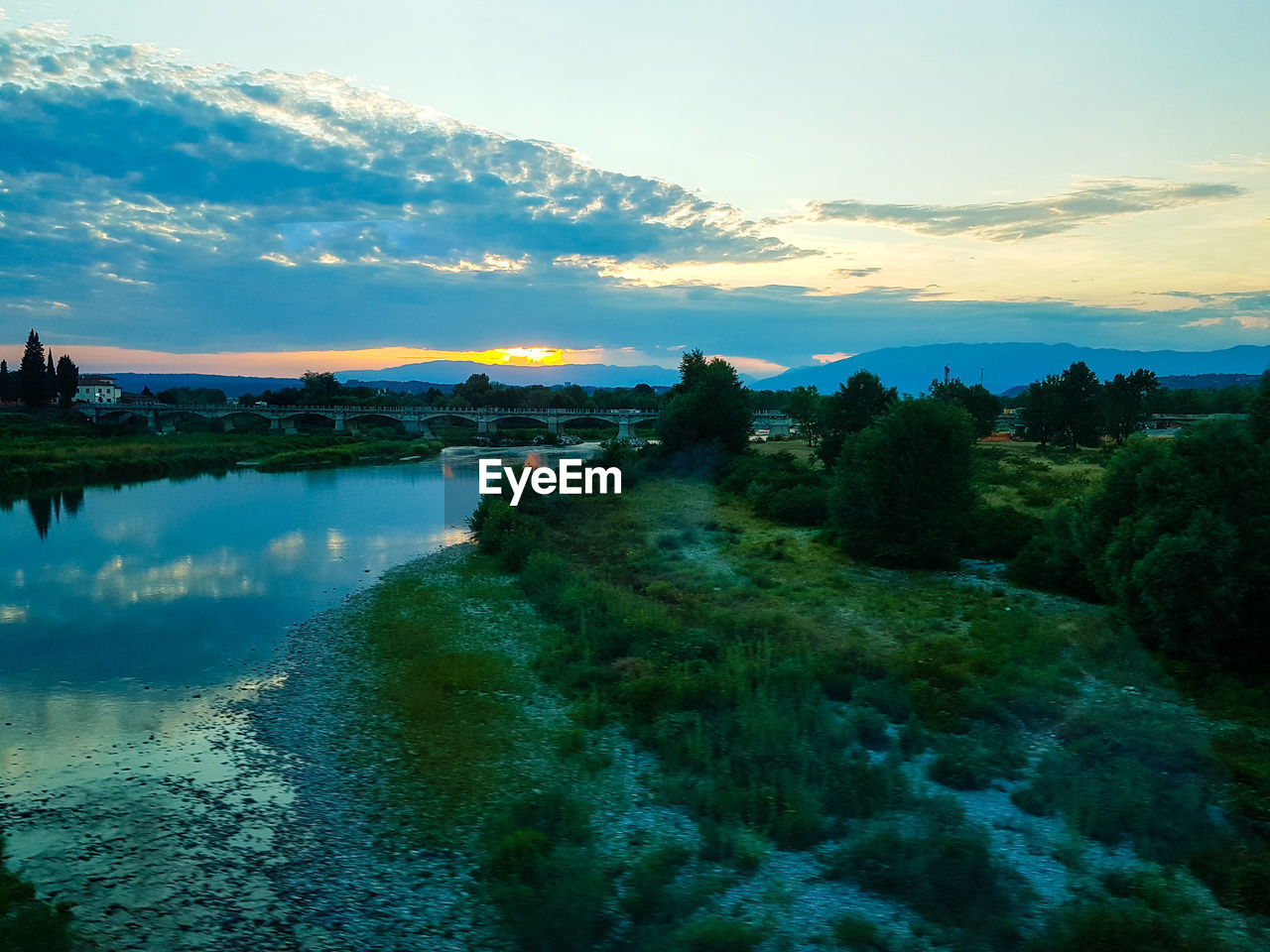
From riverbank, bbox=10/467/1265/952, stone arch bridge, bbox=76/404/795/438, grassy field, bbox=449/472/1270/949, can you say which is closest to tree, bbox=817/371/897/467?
grassy field, bbox=449/472/1270/949

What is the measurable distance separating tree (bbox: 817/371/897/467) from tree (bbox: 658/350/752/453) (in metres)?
11.9

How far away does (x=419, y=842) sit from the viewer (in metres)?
9.99

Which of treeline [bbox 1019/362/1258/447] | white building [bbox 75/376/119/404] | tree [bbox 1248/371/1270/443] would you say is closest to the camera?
tree [bbox 1248/371/1270/443]

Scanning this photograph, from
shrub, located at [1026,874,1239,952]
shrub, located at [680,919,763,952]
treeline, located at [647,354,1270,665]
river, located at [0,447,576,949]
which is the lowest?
river, located at [0,447,576,949]

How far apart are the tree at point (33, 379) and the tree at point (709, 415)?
7505cm

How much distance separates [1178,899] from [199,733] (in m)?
13.5

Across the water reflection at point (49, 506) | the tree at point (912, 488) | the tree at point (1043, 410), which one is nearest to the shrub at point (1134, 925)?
the tree at point (912, 488)

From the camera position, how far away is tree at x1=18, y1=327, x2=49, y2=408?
91562 millimetres

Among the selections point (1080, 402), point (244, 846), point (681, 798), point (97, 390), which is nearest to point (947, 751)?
point (681, 798)

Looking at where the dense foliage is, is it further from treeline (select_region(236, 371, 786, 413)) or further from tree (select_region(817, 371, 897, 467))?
treeline (select_region(236, 371, 786, 413))

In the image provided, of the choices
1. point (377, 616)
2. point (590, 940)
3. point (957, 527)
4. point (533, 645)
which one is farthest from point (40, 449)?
point (590, 940)

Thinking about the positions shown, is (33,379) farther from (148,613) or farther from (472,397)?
(148,613)

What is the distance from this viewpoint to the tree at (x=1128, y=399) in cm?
6203

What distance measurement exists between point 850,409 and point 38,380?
9034cm
